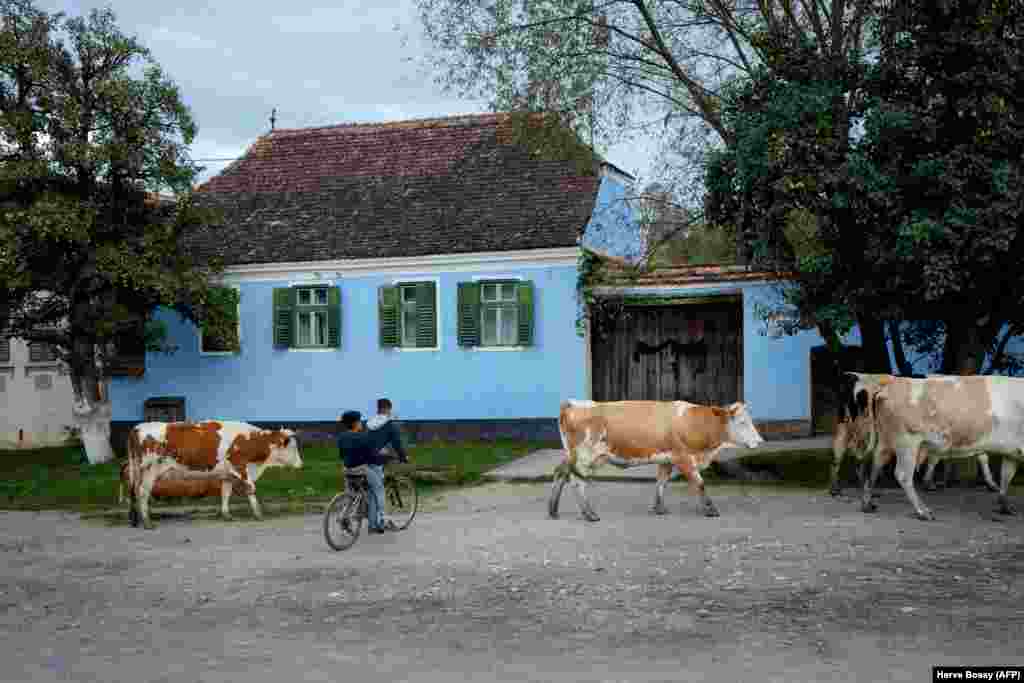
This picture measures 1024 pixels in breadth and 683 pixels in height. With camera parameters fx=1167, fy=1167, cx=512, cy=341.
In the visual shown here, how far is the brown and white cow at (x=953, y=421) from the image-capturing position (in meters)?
13.8

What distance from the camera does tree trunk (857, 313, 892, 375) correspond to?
17.1 m

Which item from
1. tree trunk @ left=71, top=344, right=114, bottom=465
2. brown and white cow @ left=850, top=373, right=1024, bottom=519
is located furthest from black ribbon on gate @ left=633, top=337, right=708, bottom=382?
tree trunk @ left=71, top=344, right=114, bottom=465

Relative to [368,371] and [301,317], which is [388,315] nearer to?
[368,371]

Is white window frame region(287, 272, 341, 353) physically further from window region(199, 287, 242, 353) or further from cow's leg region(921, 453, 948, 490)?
cow's leg region(921, 453, 948, 490)

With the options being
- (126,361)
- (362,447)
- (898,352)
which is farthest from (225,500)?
(126,361)

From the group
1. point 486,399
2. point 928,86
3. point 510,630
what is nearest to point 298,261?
point 486,399

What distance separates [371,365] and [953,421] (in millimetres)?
14986

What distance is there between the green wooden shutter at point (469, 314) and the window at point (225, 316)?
5014 millimetres

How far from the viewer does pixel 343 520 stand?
1220 cm

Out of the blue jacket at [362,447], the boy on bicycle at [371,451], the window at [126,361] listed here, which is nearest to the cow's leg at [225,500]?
the boy on bicycle at [371,451]

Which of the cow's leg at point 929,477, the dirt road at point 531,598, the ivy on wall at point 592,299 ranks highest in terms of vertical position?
the ivy on wall at point 592,299

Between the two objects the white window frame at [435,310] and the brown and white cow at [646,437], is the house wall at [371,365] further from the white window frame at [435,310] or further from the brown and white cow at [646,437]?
the brown and white cow at [646,437]

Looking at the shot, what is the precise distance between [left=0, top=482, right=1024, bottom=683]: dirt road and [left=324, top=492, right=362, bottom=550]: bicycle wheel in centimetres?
21

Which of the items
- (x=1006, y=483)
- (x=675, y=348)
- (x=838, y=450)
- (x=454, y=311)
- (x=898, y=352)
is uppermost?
(x=454, y=311)
